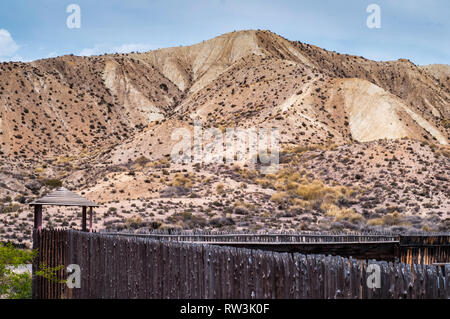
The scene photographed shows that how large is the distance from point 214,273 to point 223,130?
51.7m

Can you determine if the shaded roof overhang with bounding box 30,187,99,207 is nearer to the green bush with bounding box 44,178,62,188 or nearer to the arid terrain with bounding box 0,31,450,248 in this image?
the arid terrain with bounding box 0,31,450,248

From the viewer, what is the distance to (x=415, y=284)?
514cm

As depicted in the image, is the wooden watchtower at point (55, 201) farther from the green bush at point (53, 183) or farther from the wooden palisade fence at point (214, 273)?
the green bush at point (53, 183)

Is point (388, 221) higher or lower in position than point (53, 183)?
lower

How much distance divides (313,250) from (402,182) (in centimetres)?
2467

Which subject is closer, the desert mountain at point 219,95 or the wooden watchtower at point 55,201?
the wooden watchtower at point 55,201

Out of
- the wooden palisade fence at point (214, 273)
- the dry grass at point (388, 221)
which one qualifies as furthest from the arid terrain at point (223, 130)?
the wooden palisade fence at point (214, 273)

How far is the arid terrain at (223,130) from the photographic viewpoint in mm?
35094

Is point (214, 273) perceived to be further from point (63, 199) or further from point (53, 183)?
point (53, 183)

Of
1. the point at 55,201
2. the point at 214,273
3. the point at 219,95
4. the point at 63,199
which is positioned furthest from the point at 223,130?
the point at 214,273

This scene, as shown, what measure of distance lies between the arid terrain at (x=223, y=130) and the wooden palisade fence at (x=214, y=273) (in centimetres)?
1623

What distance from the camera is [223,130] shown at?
58.8 meters

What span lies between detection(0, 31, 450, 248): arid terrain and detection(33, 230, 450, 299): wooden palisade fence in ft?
53.3

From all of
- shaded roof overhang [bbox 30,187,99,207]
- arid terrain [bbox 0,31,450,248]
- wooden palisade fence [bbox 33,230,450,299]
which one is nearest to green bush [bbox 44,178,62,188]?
arid terrain [bbox 0,31,450,248]
